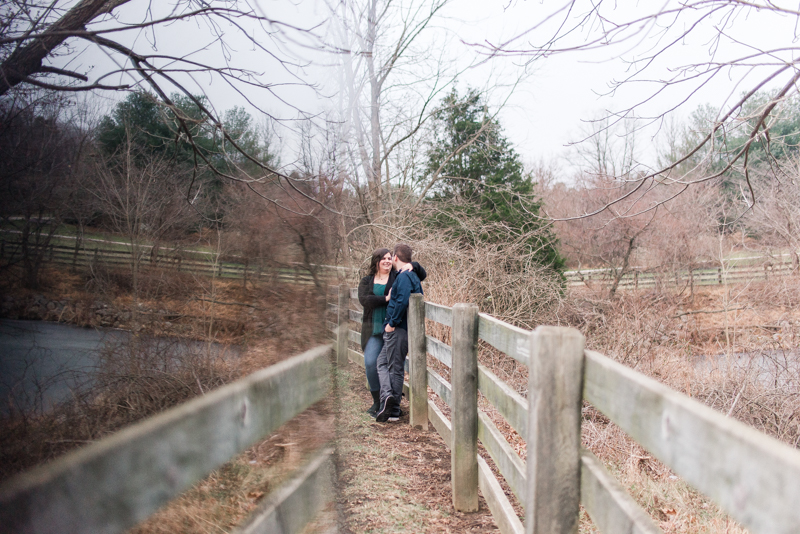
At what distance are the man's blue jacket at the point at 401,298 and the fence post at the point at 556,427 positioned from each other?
12.1 feet

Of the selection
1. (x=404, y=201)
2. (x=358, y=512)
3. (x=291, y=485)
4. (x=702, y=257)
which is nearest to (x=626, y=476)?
(x=358, y=512)

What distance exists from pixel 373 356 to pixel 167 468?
539cm

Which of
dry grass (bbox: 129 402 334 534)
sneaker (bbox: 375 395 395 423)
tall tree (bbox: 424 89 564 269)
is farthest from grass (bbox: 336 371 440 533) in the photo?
tall tree (bbox: 424 89 564 269)

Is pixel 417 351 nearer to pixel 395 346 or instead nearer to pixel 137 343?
pixel 395 346

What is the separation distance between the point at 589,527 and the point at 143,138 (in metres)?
3.97

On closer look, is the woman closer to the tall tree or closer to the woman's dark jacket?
the woman's dark jacket

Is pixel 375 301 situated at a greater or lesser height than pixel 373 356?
greater

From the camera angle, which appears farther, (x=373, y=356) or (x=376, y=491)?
(x=373, y=356)

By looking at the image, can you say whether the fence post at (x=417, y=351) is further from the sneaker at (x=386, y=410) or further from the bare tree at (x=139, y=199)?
the bare tree at (x=139, y=199)

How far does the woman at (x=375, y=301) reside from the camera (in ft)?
19.8

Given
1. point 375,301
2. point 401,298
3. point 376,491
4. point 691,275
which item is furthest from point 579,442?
point 691,275

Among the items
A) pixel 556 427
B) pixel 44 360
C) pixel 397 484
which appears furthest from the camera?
pixel 397 484

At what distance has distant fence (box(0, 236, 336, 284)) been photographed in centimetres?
73

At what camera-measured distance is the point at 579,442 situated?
75.9 inches
